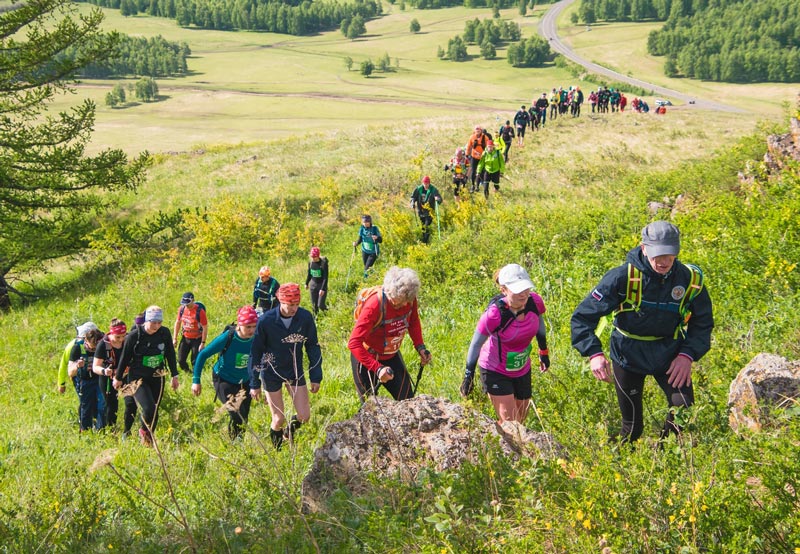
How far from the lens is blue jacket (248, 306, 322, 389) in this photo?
6121 millimetres

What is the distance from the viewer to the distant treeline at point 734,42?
4690 inches

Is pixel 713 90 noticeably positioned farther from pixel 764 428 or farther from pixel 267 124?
pixel 764 428

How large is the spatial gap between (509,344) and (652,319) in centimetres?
131

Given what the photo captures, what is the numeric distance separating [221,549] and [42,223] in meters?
18.4

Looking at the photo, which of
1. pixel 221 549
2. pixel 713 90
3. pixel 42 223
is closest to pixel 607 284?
pixel 221 549

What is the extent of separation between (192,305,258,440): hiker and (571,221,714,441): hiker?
383 cm

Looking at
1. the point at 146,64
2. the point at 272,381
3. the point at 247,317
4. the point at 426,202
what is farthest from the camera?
the point at 146,64

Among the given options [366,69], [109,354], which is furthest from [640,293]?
[366,69]

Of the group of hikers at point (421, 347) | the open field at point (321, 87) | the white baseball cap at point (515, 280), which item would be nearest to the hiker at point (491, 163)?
the group of hikers at point (421, 347)

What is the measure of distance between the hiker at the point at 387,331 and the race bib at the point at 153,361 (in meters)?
2.89

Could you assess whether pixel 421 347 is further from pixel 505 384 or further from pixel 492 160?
pixel 492 160

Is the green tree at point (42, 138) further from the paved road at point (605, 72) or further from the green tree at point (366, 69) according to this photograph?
the green tree at point (366, 69)

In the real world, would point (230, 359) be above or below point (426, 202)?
below

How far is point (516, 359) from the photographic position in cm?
543
